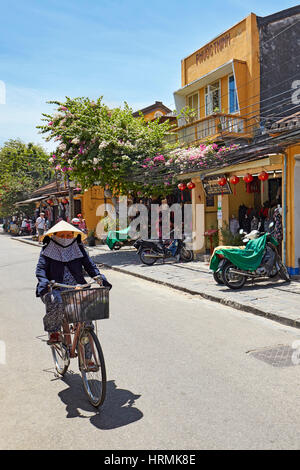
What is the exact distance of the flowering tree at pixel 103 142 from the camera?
1620 centimetres

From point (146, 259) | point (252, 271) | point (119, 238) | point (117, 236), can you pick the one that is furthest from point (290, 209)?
point (117, 236)

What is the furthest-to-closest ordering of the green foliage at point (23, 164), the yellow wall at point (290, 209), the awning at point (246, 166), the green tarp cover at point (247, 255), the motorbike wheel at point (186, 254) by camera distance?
the green foliage at point (23, 164)
the motorbike wheel at point (186, 254)
the awning at point (246, 166)
the yellow wall at point (290, 209)
the green tarp cover at point (247, 255)

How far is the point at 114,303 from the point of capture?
8.81 m

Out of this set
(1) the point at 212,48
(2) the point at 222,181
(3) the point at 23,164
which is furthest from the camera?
(3) the point at 23,164

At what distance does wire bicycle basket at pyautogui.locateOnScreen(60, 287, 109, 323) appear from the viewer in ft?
12.8

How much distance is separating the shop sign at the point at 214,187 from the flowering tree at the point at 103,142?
10.4ft

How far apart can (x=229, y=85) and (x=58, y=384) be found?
51.9ft

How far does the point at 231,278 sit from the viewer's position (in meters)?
9.88

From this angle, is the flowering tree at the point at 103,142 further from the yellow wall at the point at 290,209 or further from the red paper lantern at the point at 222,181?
the yellow wall at the point at 290,209

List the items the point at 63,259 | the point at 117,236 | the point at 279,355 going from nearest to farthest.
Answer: the point at 63,259 → the point at 279,355 → the point at 117,236

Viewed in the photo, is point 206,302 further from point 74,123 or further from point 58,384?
point 74,123

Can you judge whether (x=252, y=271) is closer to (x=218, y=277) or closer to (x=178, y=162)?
(x=218, y=277)

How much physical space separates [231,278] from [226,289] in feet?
0.95

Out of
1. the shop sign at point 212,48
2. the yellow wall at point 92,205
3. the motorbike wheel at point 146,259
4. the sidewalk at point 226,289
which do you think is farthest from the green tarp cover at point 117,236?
the shop sign at point 212,48
